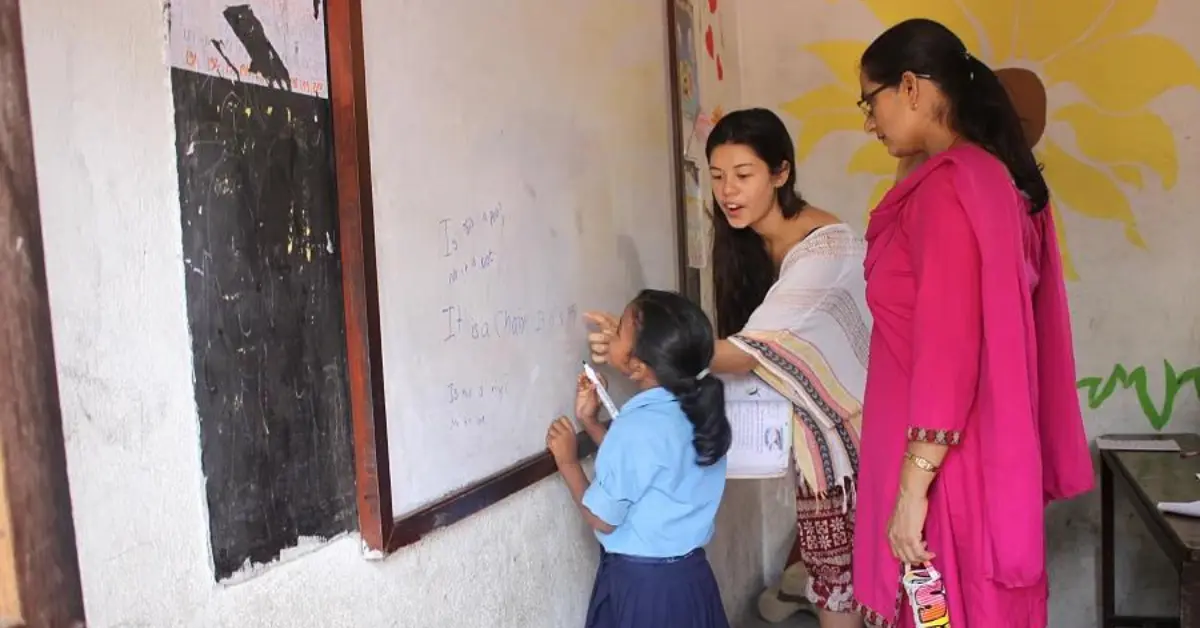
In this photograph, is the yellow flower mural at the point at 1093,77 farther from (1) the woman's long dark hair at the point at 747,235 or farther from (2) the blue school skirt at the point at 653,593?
(2) the blue school skirt at the point at 653,593

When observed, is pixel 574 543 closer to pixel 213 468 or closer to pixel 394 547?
pixel 394 547

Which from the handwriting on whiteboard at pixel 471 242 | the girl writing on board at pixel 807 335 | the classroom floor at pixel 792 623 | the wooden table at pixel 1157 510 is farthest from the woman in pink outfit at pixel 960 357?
the classroom floor at pixel 792 623

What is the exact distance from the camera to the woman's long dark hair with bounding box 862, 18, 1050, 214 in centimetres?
138

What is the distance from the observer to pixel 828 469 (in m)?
1.71

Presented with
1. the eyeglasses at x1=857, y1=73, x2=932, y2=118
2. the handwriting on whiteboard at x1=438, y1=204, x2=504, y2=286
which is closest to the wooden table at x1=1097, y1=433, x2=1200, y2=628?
the eyeglasses at x1=857, y1=73, x2=932, y2=118

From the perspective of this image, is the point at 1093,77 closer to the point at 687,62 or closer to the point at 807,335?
the point at 687,62

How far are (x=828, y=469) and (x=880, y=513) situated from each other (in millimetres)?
264

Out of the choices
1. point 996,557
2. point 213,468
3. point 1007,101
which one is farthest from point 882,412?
point 213,468

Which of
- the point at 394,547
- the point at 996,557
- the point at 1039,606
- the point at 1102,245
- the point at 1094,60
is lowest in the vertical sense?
the point at 1039,606

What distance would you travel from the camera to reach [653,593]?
1.52 metres

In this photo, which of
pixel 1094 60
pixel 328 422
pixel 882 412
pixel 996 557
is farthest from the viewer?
pixel 1094 60

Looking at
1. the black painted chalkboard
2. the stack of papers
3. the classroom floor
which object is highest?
the black painted chalkboard

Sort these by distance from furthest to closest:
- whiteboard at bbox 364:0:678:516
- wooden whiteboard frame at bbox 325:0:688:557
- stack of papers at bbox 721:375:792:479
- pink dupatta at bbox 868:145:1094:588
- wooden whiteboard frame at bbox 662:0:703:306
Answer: wooden whiteboard frame at bbox 662:0:703:306 < stack of papers at bbox 721:375:792:479 < pink dupatta at bbox 868:145:1094:588 < whiteboard at bbox 364:0:678:516 < wooden whiteboard frame at bbox 325:0:688:557

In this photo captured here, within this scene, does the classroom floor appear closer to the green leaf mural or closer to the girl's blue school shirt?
the green leaf mural
